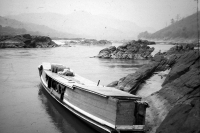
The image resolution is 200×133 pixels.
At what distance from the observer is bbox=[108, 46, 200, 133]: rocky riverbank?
7216 mm

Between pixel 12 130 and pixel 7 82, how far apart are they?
39.7 feet

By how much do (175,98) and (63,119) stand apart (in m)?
7.24

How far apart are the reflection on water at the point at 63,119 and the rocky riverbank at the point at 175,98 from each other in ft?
12.6

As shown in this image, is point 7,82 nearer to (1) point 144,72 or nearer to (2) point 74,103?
(2) point 74,103

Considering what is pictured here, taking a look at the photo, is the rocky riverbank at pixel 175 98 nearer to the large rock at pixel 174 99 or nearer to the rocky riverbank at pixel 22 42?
the large rock at pixel 174 99

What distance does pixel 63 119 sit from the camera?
1266cm

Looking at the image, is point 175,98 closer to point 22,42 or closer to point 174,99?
point 174,99

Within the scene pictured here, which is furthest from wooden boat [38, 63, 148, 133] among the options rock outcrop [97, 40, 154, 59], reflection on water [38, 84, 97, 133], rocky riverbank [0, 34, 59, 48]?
rocky riverbank [0, 34, 59, 48]

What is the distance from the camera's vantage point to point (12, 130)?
10.8m

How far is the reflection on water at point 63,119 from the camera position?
1118cm

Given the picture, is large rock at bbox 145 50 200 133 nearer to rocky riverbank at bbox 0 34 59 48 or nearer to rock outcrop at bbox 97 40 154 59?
rock outcrop at bbox 97 40 154 59

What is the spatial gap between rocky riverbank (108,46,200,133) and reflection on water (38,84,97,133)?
12.6ft

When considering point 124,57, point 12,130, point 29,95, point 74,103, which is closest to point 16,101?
point 29,95

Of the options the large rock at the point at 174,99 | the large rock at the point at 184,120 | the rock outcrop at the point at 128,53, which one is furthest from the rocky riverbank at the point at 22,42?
the large rock at the point at 184,120
